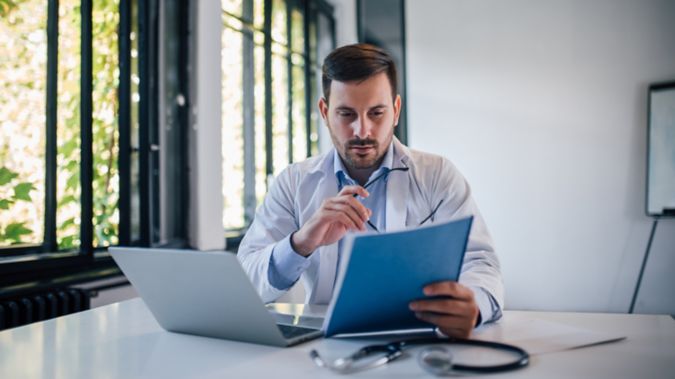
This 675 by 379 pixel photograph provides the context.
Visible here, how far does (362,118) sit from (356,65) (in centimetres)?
16

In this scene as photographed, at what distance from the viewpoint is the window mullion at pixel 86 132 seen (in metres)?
2.74

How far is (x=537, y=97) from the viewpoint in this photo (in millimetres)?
5367

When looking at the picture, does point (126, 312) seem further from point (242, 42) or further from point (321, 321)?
point (242, 42)

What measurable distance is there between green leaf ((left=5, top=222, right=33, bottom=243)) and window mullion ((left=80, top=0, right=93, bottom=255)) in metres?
0.29

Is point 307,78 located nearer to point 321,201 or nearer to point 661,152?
point 661,152

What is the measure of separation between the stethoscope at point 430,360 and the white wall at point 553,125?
4525mm

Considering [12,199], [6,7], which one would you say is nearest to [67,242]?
[12,199]

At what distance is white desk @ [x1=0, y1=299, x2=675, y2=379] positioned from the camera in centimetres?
89

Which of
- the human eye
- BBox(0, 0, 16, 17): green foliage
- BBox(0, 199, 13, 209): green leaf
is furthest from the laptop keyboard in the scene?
BBox(0, 0, 16, 17): green foliage

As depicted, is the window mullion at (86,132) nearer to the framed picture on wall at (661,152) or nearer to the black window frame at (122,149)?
the black window frame at (122,149)

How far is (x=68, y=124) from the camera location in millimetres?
2764

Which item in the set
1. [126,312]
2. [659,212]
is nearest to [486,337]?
[126,312]

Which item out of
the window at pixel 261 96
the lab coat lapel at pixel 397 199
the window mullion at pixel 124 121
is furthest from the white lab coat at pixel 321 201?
the window at pixel 261 96

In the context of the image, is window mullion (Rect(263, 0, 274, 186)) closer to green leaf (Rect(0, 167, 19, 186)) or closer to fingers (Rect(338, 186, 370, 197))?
green leaf (Rect(0, 167, 19, 186))
